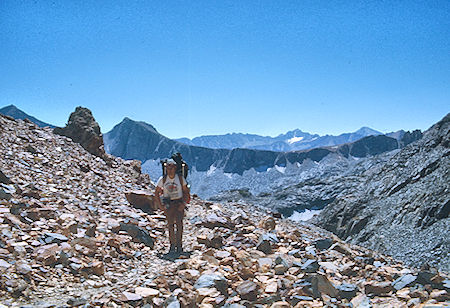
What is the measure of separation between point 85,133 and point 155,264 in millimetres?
11524

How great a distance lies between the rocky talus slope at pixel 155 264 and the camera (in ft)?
15.5

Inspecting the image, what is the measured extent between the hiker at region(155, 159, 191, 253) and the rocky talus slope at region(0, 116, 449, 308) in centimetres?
60

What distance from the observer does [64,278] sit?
508 cm

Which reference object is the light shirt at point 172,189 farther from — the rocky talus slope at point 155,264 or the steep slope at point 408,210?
the steep slope at point 408,210

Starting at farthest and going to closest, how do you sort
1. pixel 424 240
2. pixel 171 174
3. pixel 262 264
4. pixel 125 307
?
pixel 424 240 < pixel 171 174 < pixel 262 264 < pixel 125 307

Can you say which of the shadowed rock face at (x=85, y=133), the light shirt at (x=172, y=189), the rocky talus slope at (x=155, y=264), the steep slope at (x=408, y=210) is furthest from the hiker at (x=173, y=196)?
the steep slope at (x=408, y=210)

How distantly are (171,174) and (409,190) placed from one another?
3708cm

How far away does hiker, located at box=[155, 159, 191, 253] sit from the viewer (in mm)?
7578

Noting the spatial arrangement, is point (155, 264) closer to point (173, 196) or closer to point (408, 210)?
point (173, 196)

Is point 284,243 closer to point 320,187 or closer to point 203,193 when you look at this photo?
point 320,187

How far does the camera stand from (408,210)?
32.3 meters

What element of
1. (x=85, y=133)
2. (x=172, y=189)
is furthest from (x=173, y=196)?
(x=85, y=133)

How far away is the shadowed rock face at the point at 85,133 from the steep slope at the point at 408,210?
2162 centimetres

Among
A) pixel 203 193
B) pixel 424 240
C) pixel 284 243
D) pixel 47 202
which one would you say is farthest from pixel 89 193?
pixel 203 193
